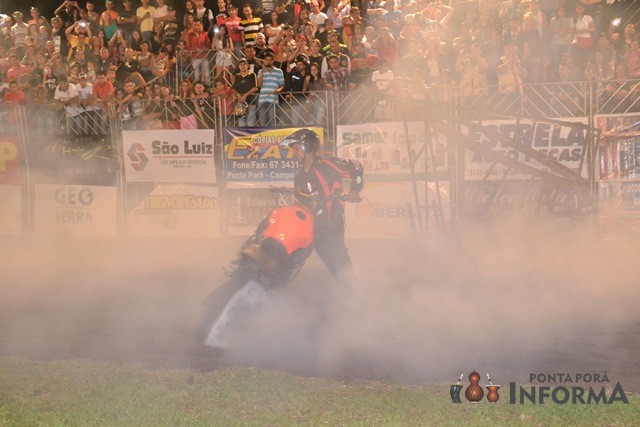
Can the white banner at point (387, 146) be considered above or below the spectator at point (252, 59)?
below

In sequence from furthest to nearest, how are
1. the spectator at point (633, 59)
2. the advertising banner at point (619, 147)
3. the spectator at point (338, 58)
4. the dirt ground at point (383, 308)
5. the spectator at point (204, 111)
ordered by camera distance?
1. the spectator at point (338, 58)
2. the spectator at point (204, 111)
3. the spectator at point (633, 59)
4. the advertising banner at point (619, 147)
5. the dirt ground at point (383, 308)

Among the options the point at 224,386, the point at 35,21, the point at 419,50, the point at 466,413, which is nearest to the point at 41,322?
the point at 224,386

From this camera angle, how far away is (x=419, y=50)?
14.6m

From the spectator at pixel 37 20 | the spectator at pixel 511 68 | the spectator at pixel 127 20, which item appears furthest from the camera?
the spectator at pixel 37 20

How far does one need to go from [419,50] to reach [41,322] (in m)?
8.98

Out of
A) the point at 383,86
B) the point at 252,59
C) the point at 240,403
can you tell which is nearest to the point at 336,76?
the point at 383,86

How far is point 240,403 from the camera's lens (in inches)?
224

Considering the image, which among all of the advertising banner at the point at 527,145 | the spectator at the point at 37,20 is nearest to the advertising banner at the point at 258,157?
the advertising banner at the point at 527,145

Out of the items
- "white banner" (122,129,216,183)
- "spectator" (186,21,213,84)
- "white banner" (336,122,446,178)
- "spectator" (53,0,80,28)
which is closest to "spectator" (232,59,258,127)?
"white banner" (122,129,216,183)

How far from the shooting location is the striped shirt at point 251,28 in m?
16.6

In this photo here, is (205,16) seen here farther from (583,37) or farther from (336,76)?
(583,37)

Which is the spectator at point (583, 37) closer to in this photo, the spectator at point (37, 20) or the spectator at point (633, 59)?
the spectator at point (633, 59)

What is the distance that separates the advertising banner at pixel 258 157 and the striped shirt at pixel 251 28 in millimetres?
3427

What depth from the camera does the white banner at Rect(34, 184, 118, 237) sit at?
14719 mm
